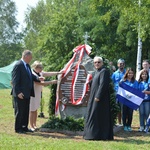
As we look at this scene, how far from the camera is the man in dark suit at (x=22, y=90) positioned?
25.9 ft

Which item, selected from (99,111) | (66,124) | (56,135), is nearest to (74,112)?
(66,124)

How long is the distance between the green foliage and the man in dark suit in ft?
2.21

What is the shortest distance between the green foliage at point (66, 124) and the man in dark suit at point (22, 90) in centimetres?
67

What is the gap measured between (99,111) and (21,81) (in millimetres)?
1943

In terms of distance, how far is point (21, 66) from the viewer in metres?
7.99

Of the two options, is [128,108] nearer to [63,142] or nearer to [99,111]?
[99,111]

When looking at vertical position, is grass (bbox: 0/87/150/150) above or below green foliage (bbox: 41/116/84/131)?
below

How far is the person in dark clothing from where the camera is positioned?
24.2 feet

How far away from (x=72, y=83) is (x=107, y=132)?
1956 millimetres

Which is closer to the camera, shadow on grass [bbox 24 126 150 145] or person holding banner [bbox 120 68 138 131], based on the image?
shadow on grass [bbox 24 126 150 145]

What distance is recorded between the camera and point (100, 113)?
7418 mm

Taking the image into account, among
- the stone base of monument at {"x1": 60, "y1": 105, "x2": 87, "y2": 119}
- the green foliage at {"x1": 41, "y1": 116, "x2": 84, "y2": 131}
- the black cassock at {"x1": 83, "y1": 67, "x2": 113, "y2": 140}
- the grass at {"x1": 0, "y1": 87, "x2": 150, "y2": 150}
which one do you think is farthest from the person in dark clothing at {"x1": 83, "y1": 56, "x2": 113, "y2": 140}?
the stone base of monument at {"x1": 60, "y1": 105, "x2": 87, "y2": 119}

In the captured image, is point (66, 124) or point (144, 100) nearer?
point (66, 124)

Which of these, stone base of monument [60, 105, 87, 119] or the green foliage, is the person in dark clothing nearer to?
the green foliage
